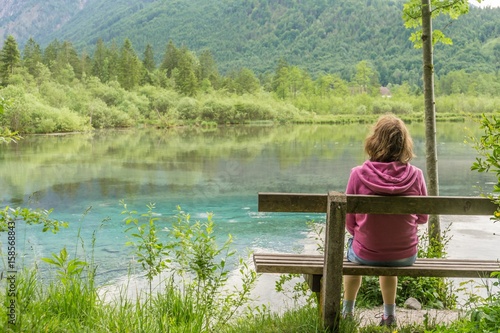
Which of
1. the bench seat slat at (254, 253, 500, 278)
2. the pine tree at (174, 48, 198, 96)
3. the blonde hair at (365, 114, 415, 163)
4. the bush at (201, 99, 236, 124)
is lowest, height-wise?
the bench seat slat at (254, 253, 500, 278)

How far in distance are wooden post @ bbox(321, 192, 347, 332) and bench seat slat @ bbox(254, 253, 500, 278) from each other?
22 centimetres

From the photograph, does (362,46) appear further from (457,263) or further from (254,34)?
(457,263)

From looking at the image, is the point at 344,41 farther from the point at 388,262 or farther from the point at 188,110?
the point at 388,262

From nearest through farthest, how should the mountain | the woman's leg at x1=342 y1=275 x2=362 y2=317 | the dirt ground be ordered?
the woman's leg at x1=342 y1=275 x2=362 y2=317, the dirt ground, the mountain

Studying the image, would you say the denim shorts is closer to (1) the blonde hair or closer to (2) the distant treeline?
(1) the blonde hair

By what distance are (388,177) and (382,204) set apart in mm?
281

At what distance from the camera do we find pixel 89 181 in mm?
19922

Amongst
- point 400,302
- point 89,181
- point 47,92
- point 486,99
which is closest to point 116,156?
point 89,181

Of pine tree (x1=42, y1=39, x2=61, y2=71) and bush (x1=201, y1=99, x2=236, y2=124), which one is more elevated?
pine tree (x1=42, y1=39, x2=61, y2=71)

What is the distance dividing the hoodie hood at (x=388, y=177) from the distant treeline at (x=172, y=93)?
147ft

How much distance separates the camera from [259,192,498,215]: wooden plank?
3211mm

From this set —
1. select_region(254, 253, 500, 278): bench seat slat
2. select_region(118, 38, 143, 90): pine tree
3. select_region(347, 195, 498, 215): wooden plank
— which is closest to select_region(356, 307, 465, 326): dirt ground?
select_region(254, 253, 500, 278): bench seat slat

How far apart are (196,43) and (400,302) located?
19417cm

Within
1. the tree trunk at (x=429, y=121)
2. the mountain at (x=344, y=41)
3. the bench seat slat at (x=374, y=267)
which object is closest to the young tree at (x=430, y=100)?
the tree trunk at (x=429, y=121)
